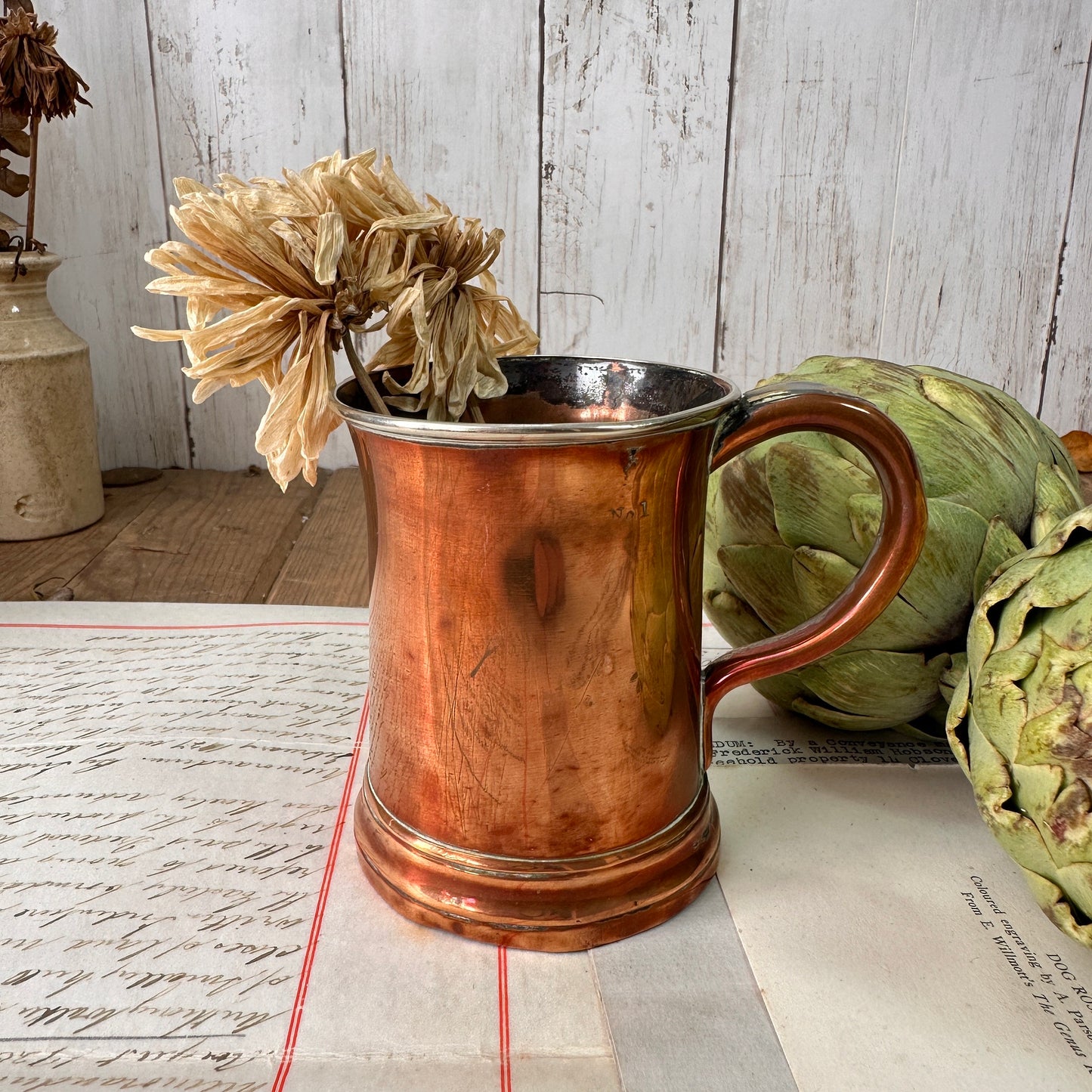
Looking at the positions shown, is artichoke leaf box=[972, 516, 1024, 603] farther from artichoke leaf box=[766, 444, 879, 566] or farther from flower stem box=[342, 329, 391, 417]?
flower stem box=[342, 329, 391, 417]

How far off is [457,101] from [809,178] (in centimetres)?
32

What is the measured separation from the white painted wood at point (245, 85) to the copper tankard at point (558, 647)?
0.63 meters

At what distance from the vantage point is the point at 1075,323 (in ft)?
Answer: 3.31

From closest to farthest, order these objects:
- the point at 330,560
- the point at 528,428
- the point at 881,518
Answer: the point at 528,428, the point at 881,518, the point at 330,560

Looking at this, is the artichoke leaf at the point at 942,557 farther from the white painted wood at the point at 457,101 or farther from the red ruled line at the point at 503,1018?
the white painted wood at the point at 457,101

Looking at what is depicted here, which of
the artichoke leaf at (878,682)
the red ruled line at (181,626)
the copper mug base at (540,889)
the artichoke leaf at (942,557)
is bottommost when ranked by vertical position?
the red ruled line at (181,626)

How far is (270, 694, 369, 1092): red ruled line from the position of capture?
0.33m

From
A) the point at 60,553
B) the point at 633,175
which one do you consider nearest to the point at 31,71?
the point at 60,553

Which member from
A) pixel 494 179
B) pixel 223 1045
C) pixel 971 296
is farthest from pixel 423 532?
pixel 971 296

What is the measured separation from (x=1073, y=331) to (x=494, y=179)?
0.57m

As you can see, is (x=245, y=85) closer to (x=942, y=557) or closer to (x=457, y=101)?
(x=457, y=101)

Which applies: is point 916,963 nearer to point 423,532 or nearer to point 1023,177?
point 423,532

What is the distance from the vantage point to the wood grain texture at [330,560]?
73cm

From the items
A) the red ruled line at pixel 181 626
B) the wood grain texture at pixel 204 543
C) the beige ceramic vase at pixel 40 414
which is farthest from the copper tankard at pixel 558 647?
the beige ceramic vase at pixel 40 414
